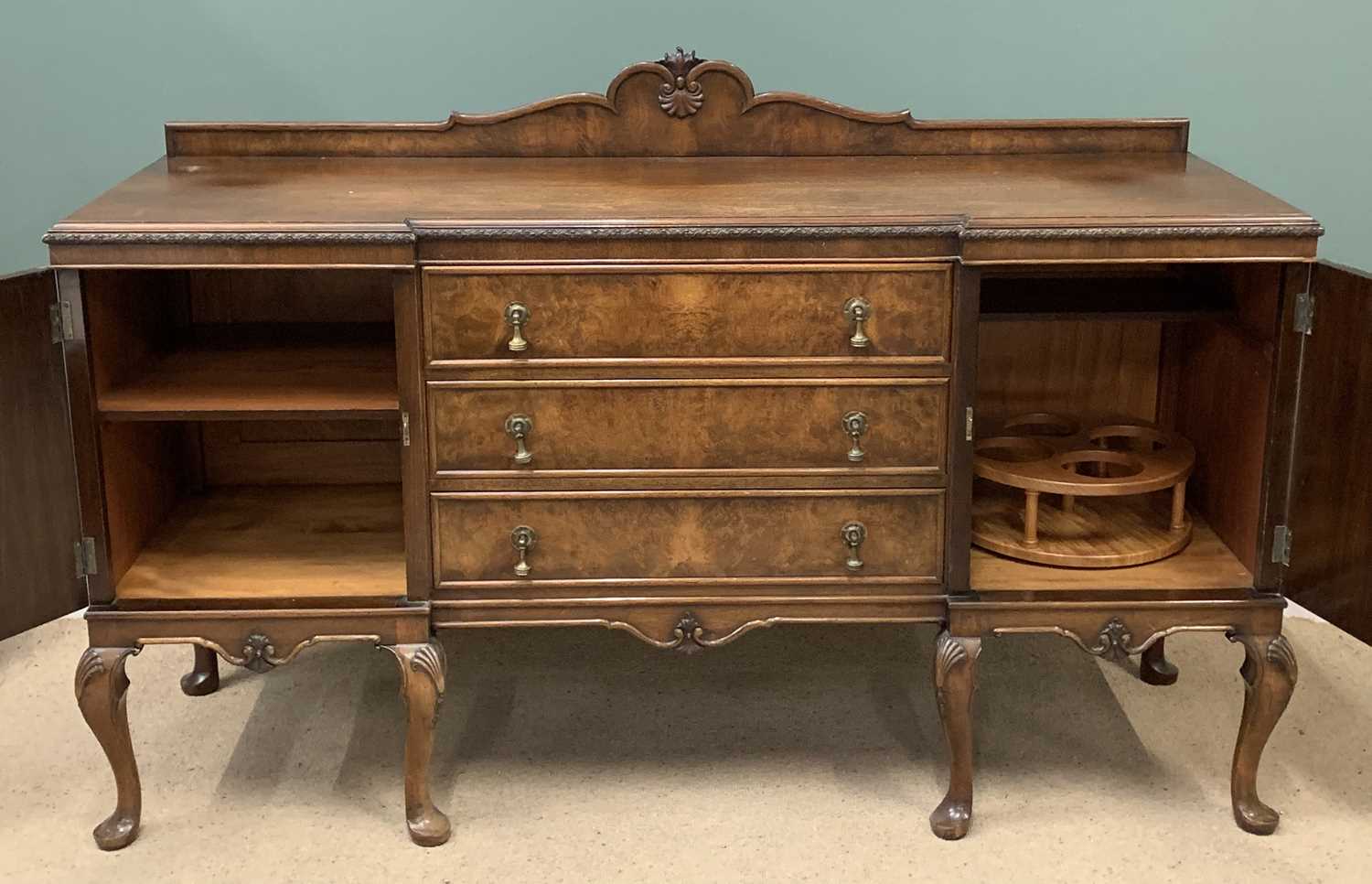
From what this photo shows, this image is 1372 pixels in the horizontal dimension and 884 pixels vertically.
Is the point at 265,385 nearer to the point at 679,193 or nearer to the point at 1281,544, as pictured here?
the point at 679,193

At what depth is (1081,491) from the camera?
244cm

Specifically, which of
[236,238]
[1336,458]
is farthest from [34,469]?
[1336,458]

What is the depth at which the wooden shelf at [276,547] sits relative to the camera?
245cm

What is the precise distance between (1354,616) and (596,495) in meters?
1.29

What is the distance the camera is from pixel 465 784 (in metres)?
2.67

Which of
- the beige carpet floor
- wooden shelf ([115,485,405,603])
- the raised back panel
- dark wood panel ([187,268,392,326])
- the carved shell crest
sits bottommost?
the beige carpet floor

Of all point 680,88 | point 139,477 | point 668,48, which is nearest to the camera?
point 139,477

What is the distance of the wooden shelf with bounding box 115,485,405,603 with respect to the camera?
2.45 metres

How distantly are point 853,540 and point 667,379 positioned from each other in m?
0.36

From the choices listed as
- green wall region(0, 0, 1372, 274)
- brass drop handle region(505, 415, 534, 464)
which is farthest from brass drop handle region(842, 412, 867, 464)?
green wall region(0, 0, 1372, 274)

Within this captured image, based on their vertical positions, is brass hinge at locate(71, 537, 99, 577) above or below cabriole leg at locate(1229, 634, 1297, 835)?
above

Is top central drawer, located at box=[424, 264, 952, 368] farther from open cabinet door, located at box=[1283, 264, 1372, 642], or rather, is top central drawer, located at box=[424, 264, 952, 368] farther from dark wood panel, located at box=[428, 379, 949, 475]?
open cabinet door, located at box=[1283, 264, 1372, 642]

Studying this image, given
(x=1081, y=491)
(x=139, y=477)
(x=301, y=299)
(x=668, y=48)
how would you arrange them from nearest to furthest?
(x=1081, y=491)
(x=139, y=477)
(x=301, y=299)
(x=668, y=48)

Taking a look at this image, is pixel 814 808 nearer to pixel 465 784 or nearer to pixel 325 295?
pixel 465 784
